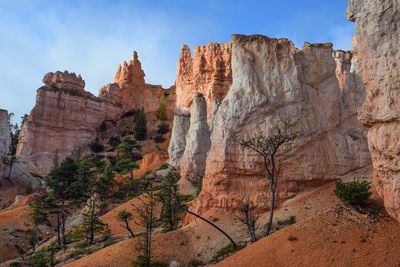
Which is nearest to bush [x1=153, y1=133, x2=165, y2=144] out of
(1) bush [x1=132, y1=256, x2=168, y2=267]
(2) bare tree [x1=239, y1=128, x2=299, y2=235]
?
(2) bare tree [x1=239, y1=128, x2=299, y2=235]

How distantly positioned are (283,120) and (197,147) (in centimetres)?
1827

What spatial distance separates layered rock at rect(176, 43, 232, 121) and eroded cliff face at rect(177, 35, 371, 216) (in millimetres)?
34037

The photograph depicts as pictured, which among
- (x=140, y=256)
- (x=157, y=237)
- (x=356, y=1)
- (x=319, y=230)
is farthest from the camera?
(x=157, y=237)

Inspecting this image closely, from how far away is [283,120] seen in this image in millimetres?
28562

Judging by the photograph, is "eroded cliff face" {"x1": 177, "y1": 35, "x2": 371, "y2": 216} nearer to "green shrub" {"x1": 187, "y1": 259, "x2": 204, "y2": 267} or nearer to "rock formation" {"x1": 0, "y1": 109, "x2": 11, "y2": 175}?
"green shrub" {"x1": 187, "y1": 259, "x2": 204, "y2": 267}

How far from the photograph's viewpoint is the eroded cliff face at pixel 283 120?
2764cm

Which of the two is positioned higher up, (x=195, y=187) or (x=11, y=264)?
(x=195, y=187)

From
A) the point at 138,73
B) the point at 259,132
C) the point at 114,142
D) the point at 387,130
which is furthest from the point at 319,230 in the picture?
the point at 138,73

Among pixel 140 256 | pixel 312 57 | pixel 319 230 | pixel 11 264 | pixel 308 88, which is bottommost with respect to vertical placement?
pixel 11 264

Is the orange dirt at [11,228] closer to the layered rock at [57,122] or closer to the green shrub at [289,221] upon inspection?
the layered rock at [57,122]

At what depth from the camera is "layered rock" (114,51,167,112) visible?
94.2m

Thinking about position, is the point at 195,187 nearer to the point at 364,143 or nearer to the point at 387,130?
the point at 364,143

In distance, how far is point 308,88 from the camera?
2959 cm

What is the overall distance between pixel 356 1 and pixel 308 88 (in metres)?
12.0
